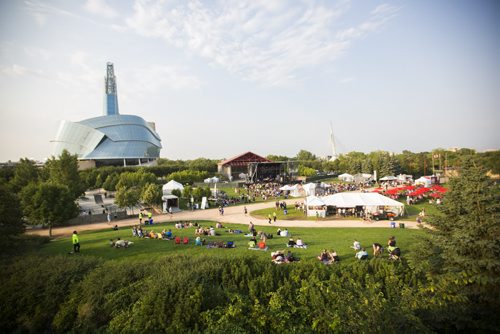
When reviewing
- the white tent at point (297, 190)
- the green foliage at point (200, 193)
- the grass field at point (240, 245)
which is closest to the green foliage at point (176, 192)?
the green foliage at point (200, 193)

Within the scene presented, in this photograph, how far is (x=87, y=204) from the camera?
34.0 meters

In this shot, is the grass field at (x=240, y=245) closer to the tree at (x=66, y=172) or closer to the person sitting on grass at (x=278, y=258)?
the person sitting on grass at (x=278, y=258)

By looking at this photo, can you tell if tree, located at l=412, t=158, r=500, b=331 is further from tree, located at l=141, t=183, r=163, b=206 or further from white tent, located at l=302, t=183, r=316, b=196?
white tent, located at l=302, t=183, r=316, b=196

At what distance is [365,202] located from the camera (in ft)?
70.2

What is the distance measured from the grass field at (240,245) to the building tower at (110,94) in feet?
341

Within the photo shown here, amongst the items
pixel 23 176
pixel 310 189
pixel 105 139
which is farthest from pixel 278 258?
pixel 105 139

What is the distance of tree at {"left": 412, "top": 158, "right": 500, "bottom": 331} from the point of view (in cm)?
599

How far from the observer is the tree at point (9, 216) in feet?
45.5

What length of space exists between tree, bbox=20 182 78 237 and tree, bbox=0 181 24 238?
3.71 m

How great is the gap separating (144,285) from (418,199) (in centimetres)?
2782

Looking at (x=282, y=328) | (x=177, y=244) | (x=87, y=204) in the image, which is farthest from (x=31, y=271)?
(x=87, y=204)

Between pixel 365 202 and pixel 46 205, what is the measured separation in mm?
22771

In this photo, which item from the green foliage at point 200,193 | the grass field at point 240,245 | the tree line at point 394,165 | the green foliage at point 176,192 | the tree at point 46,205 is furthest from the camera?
the tree line at point 394,165

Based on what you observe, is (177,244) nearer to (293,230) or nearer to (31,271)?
(31,271)
